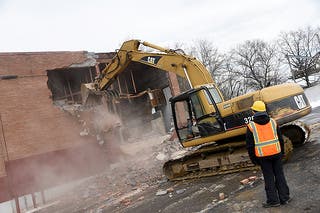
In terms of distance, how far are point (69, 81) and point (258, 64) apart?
146 feet

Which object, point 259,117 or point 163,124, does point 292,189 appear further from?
point 163,124

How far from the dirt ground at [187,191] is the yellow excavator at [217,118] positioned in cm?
37

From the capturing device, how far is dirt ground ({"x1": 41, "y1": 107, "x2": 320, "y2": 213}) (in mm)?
6223

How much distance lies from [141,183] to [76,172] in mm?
4907

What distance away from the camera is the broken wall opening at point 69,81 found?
17.1 meters

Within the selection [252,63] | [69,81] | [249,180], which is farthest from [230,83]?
[249,180]

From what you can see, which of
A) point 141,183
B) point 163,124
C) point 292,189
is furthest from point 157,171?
point 163,124

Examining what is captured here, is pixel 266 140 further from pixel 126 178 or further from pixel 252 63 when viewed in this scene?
pixel 252 63

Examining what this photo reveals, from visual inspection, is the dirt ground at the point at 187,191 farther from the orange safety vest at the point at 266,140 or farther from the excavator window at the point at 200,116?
the excavator window at the point at 200,116

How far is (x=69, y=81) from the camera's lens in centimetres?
1833

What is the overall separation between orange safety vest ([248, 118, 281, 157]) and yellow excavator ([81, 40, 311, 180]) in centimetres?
278

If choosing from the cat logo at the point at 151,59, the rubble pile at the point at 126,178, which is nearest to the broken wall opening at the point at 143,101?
the rubble pile at the point at 126,178

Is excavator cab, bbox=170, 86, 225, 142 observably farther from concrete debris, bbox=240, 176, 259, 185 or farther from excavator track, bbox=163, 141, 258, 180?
concrete debris, bbox=240, 176, 259, 185

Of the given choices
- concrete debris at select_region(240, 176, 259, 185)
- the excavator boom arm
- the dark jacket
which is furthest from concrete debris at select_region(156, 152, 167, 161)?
the dark jacket
